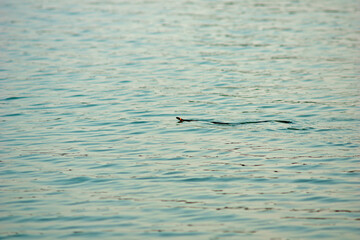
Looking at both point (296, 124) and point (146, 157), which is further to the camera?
point (296, 124)

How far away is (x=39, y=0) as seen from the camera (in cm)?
3225

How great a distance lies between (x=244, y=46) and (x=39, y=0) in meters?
16.8

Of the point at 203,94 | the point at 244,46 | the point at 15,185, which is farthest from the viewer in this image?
the point at 244,46

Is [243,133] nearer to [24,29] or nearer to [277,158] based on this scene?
[277,158]

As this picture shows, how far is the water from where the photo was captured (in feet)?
25.7

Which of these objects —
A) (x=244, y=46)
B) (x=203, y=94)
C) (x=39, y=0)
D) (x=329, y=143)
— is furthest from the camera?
(x=39, y=0)

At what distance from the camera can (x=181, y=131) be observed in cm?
1180

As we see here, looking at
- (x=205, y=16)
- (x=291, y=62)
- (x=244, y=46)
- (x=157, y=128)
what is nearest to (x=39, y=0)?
(x=205, y=16)

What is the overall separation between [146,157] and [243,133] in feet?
7.86

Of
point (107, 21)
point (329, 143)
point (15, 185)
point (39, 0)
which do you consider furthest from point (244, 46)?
point (39, 0)

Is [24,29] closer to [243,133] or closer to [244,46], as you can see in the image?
[244,46]

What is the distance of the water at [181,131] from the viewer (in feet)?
25.7

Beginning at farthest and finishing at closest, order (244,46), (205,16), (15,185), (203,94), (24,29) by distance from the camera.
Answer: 1. (205,16)
2. (24,29)
3. (244,46)
4. (203,94)
5. (15,185)

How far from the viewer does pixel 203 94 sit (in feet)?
48.6
